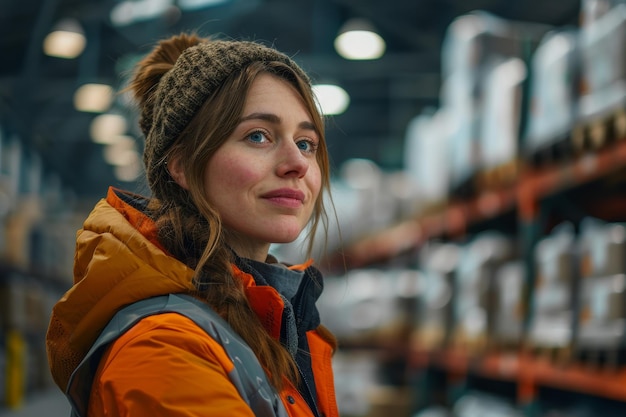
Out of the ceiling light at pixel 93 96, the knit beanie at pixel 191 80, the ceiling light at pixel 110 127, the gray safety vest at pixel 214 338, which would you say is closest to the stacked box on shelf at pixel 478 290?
the knit beanie at pixel 191 80

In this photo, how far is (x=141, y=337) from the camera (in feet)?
4.21

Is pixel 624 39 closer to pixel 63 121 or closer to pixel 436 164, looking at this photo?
pixel 436 164

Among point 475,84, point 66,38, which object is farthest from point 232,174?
point 66,38

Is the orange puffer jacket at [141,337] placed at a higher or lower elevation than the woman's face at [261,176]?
lower

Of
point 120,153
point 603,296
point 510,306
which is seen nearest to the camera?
point 603,296

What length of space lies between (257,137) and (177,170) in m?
0.18

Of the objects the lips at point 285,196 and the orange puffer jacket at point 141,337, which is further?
the lips at point 285,196

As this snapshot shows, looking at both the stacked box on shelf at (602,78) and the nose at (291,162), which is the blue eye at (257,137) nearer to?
the nose at (291,162)

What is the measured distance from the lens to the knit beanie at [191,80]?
1668mm

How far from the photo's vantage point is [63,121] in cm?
1650

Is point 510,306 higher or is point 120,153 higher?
point 120,153

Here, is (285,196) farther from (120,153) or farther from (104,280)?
(120,153)

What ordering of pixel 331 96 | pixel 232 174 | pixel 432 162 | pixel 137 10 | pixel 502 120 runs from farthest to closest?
pixel 331 96
pixel 137 10
pixel 432 162
pixel 502 120
pixel 232 174

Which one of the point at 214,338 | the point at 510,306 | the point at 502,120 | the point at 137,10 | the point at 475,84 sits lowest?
the point at 510,306
